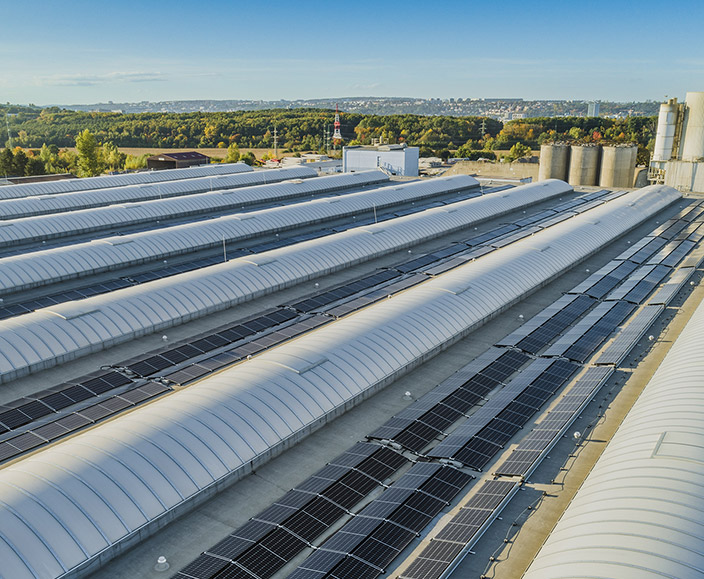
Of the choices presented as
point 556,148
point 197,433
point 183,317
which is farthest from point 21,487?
point 556,148

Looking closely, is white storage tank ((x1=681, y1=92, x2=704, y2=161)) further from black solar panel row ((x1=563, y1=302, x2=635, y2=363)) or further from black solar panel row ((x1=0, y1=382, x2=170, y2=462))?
black solar panel row ((x1=0, y1=382, x2=170, y2=462))

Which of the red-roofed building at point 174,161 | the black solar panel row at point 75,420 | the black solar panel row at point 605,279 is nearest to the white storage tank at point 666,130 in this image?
the black solar panel row at point 605,279

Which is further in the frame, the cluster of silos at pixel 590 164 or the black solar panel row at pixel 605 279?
the cluster of silos at pixel 590 164

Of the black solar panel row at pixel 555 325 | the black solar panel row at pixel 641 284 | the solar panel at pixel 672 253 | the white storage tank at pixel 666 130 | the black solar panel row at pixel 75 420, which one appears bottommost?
the black solar panel row at pixel 75 420

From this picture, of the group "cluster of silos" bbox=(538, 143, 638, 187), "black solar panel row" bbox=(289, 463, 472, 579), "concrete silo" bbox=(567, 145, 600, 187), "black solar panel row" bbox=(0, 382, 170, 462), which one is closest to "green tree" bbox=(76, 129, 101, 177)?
"cluster of silos" bbox=(538, 143, 638, 187)

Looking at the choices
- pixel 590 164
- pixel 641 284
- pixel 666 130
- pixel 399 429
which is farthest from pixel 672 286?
pixel 666 130

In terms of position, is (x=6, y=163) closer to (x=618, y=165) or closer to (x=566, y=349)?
(x=618, y=165)

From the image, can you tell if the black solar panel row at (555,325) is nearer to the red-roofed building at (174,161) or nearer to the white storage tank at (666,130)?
the white storage tank at (666,130)
